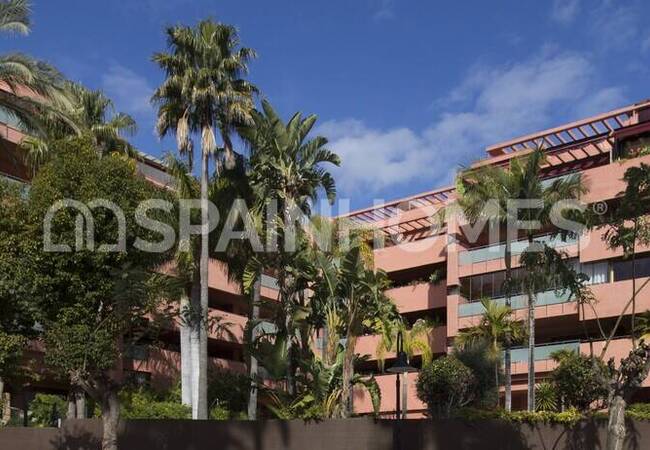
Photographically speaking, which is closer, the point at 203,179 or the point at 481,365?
the point at 203,179

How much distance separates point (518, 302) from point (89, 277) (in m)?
27.1

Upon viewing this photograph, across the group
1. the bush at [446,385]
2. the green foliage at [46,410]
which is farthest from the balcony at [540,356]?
the green foliage at [46,410]

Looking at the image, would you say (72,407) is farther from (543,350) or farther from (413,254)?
(413,254)

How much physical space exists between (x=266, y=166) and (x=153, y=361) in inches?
716

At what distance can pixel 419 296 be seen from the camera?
5072cm

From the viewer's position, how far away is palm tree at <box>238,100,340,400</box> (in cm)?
2966

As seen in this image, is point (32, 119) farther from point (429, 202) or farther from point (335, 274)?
point (429, 202)

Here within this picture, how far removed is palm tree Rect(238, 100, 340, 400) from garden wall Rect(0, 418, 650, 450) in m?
6.09

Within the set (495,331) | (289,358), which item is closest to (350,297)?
(289,358)

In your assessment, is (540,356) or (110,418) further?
(540,356)

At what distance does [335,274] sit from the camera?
2631cm

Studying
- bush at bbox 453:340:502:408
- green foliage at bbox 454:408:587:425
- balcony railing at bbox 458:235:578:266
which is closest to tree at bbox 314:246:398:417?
green foliage at bbox 454:408:587:425

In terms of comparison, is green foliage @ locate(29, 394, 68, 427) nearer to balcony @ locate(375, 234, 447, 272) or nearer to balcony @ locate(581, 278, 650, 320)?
balcony @ locate(375, 234, 447, 272)

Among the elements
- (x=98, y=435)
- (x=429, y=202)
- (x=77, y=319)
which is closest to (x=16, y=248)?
(x=77, y=319)
